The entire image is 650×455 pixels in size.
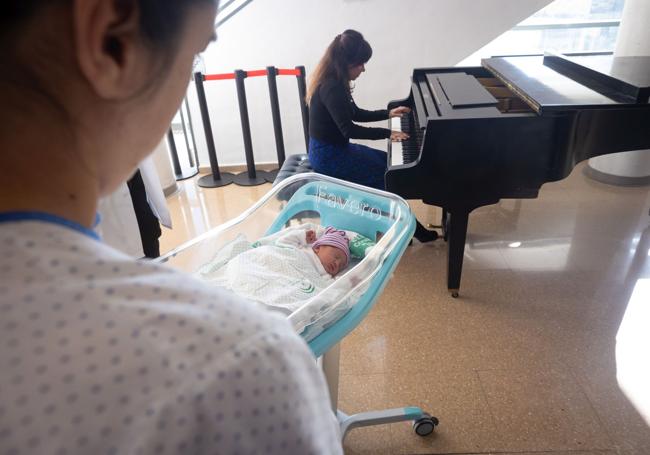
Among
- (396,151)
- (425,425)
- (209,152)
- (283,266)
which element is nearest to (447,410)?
(425,425)

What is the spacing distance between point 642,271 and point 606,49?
261 centimetres

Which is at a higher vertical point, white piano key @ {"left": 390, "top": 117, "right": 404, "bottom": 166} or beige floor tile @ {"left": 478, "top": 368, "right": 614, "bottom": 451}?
white piano key @ {"left": 390, "top": 117, "right": 404, "bottom": 166}

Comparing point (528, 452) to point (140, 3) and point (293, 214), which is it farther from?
point (140, 3)

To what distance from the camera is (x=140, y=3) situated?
28 centimetres

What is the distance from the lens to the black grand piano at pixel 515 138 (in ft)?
5.27

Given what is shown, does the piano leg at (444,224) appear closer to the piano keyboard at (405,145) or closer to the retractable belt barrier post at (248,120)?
the piano keyboard at (405,145)

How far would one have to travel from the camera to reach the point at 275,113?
3383 mm

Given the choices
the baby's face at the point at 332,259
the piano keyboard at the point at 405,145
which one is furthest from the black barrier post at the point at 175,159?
the baby's face at the point at 332,259

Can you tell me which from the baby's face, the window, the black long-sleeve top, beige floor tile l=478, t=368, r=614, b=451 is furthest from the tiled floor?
the window

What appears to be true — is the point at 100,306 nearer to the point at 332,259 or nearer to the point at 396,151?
the point at 332,259

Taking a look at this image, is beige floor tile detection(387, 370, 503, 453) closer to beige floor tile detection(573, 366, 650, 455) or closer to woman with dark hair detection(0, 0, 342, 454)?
beige floor tile detection(573, 366, 650, 455)

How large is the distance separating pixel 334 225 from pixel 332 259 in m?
0.20

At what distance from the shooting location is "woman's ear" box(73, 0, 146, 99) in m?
0.27

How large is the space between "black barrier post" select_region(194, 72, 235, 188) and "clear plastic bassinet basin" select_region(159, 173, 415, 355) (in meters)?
2.05
